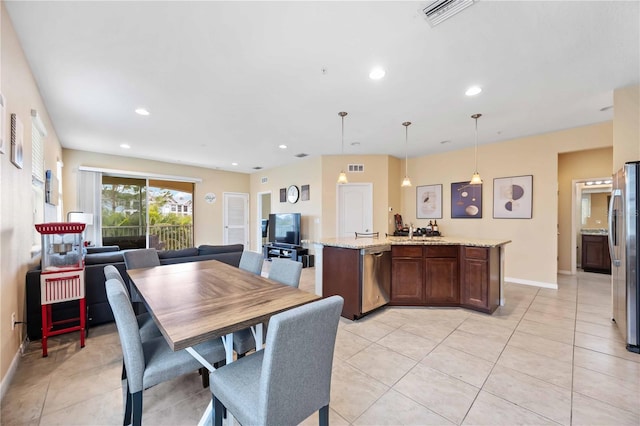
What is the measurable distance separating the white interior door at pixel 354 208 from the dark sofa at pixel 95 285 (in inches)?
113

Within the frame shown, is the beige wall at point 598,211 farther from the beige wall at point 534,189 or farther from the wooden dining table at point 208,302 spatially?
the wooden dining table at point 208,302

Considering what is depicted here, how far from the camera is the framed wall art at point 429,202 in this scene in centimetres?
579

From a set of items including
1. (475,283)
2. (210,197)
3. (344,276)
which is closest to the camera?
(344,276)

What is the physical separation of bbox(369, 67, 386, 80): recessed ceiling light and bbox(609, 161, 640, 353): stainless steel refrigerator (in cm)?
245

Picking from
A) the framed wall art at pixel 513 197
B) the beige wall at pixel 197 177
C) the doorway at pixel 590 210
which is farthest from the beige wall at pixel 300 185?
the doorway at pixel 590 210

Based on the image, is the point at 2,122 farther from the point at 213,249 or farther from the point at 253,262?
the point at 213,249

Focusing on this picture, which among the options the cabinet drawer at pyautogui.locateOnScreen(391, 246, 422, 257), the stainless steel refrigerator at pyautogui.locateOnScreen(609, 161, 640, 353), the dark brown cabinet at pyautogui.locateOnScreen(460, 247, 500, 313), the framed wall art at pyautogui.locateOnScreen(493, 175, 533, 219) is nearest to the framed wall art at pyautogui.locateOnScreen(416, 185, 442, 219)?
the framed wall art at pyautogui.locateOnScreen(493, 175, 533, 219)

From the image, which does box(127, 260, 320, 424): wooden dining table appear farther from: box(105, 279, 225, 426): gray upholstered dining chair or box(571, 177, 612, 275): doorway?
box(571, 177, 612, 275): doorway

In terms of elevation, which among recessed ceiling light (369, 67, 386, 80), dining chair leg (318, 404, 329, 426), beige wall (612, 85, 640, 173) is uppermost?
recessed ceiling light (369, 67, 386, 80)

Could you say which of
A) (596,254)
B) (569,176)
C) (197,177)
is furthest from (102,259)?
(596,254)

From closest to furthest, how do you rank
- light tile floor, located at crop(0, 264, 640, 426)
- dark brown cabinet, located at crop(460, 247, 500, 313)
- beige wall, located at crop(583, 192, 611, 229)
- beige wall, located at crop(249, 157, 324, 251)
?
light tile floor, located at crop(0, 264, 640, 426) < dark brown cabinet, located at crop(460, 247, 500, 313) < beige wall, located at crop(583, 192, 611, 229) < beige wall, located at crop(249, 157, 324, 251)

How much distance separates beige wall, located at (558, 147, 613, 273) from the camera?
4.91m

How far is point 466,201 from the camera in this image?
5355 mm

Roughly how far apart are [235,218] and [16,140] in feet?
20.1
